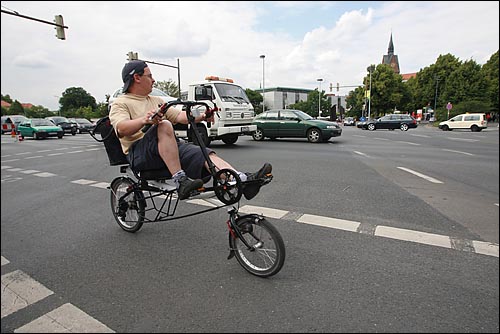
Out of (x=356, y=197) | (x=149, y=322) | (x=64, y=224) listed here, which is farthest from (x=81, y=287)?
(x=356, y=197)

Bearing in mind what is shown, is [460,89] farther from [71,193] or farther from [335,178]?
[71,193]

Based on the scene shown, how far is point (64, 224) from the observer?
3.33m

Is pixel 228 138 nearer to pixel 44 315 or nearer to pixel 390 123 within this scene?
pixel 390 123

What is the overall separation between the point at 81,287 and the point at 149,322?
0.80 m

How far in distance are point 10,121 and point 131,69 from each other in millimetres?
696

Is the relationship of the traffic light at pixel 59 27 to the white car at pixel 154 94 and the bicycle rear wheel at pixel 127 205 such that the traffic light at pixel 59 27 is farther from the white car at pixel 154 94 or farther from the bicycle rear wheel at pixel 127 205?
the bicycle rear wheel at pixel 127 205

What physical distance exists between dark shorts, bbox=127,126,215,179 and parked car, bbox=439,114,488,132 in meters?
1.47

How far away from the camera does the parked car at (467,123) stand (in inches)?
40.4

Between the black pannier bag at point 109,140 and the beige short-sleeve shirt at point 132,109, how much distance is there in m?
0.06

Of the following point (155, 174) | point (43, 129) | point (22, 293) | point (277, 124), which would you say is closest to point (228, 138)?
point (277, 124)

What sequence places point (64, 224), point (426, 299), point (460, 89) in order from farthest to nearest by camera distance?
point (64, 224), point (426, 299), point (460, 89)

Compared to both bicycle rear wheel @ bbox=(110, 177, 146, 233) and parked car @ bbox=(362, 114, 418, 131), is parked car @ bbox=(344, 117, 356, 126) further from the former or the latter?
bicycle rear wheel @ bbox=(110, 177, 146, 233)

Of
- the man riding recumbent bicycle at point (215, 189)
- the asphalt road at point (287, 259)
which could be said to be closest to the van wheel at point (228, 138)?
the asphalt road at point (287, 259)

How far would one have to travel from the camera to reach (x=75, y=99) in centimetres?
176
